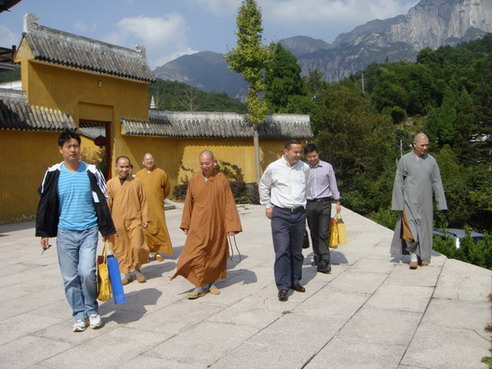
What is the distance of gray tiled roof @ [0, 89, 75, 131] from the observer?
1326 centimetres

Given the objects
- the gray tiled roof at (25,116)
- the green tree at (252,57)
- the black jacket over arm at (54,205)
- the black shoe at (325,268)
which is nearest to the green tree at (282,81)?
the green tree at (252,57)

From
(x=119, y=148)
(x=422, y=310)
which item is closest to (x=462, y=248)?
(x=422, y=310)

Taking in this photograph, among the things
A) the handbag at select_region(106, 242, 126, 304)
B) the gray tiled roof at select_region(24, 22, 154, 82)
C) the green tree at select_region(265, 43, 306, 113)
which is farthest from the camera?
the green tree at select_region(265, 43, 306, 113)

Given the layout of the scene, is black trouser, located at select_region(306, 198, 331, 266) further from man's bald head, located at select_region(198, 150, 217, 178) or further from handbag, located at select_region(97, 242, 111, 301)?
handbag, located at select_region(97, 242, 111, 301)

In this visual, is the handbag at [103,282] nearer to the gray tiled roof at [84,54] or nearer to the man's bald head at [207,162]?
the man's bald head at [207,162]

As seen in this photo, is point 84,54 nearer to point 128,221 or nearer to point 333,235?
point 128,221

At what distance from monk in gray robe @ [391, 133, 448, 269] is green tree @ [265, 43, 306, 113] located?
30.7 metres

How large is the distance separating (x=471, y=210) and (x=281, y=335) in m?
22.0

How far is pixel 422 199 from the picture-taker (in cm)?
660

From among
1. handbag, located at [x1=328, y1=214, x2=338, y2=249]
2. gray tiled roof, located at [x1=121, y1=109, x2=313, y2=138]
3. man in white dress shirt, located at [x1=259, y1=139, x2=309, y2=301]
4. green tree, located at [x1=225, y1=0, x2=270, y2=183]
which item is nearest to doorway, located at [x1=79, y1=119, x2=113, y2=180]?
gray tiled roof, located at [x1=121, y1=109, x2=313, y2=138]

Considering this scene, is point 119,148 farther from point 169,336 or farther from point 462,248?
point 169,336

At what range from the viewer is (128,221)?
635 cm

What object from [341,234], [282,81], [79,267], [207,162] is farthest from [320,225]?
[282,81]

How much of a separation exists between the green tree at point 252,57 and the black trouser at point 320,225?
43.6 ft
